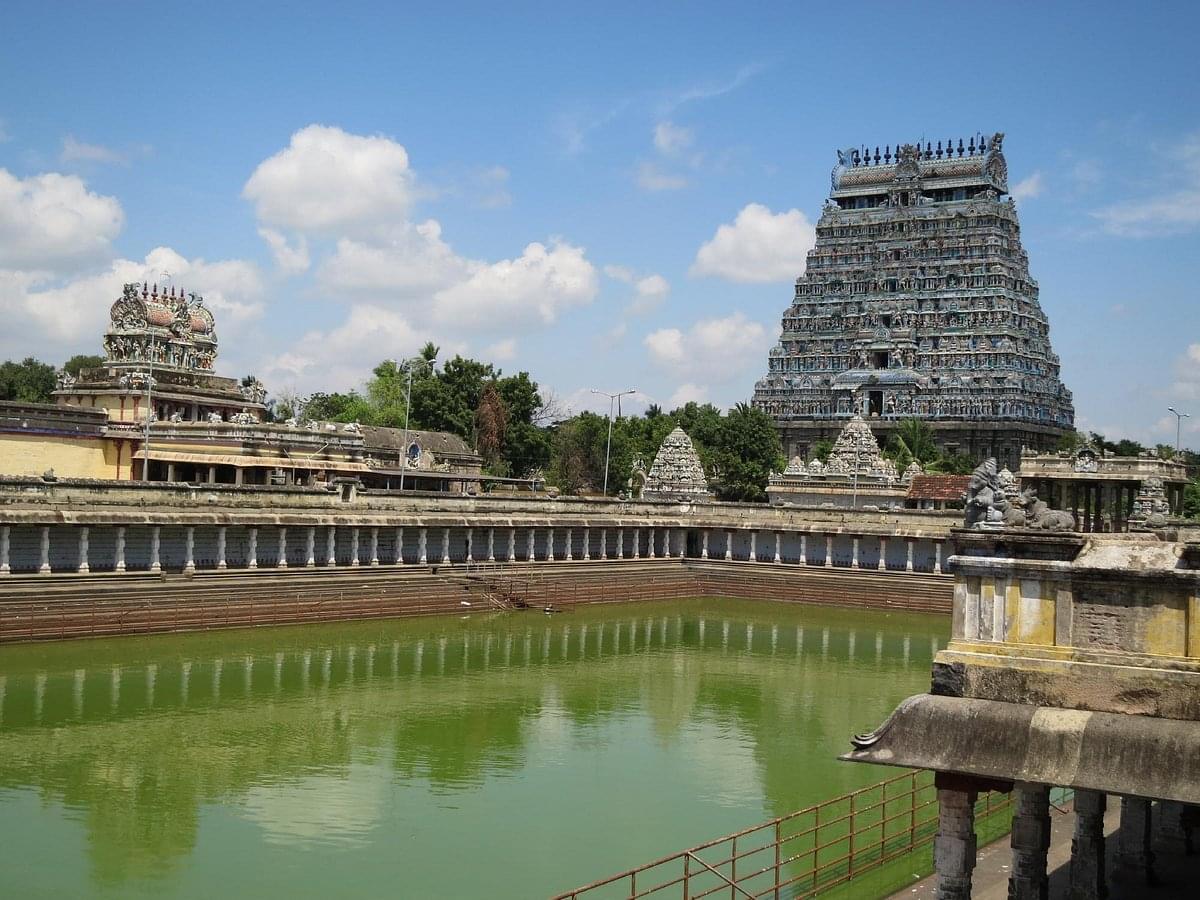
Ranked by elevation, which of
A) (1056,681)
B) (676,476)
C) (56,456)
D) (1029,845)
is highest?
(56,456)

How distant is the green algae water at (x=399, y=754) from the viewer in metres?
19.1

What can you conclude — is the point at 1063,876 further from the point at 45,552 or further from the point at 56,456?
the point at 56,456

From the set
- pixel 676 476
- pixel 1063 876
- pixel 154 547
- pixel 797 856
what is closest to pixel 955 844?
pixel 1063 876

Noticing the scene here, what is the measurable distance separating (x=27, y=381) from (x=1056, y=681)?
95.6m

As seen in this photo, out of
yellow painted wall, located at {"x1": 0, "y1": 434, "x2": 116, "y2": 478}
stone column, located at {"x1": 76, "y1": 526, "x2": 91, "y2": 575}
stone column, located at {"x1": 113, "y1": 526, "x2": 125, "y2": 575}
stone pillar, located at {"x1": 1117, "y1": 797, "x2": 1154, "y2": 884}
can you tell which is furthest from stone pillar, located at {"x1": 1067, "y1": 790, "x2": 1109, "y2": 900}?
yellow painted wall, located at {"x1": 0, "y1": 434, "x2": 116, "y2": 478}

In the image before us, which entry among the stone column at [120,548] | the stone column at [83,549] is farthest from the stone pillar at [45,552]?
the stone column at [120,548]

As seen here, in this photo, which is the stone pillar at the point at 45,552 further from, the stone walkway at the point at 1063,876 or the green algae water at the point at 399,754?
the stone walkway at the point at 1063,876

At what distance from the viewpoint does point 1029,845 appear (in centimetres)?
1273

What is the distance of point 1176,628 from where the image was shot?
10.7 metres

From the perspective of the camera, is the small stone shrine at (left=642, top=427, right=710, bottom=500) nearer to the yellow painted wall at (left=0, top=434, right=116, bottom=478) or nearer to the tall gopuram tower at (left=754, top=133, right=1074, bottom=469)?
the yellow painted wall at (left=0, top=434, right=116, bottom=478)

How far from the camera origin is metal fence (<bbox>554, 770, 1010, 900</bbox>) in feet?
55.7

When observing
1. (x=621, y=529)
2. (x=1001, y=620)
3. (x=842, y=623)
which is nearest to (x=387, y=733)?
(x=1001, y=620)

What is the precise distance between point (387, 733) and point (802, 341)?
8194cm

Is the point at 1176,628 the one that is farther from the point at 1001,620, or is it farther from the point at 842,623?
the point at 842,623
